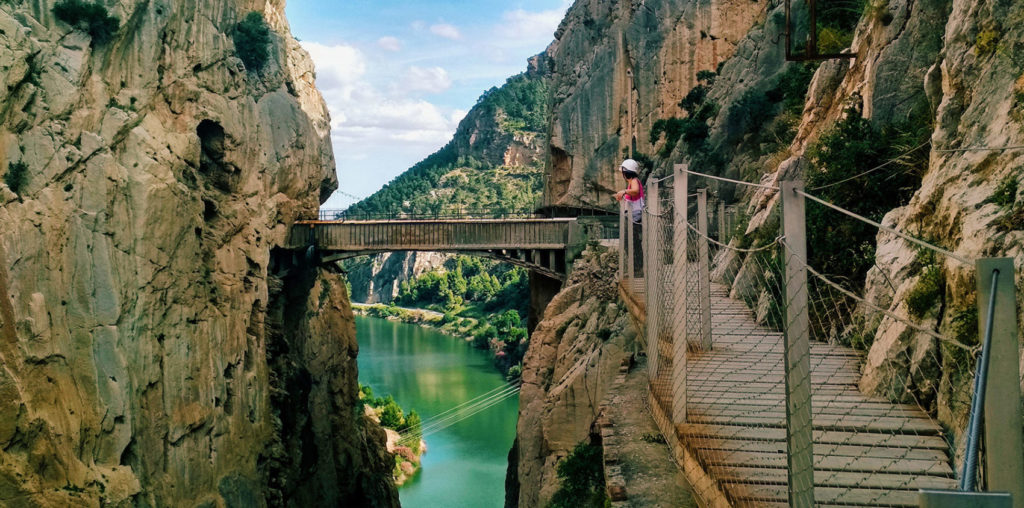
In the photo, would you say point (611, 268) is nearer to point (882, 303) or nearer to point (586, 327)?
point (586, 327)

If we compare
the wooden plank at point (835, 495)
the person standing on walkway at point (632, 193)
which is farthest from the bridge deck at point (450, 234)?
the wooden plank at point (835, 495)

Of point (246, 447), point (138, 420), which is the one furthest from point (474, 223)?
point (138, 420)

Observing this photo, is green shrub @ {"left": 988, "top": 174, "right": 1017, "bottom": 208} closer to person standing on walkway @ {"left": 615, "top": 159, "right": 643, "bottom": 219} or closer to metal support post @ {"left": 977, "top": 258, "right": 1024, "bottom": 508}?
metal support post @ {"left": 977, "top": 258, "right": 1024, "bottom": 508}

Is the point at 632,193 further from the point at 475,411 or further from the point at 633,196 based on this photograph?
the point at 475,411

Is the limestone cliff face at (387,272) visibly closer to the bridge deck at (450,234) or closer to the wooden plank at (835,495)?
the bridge deck at (450,234)

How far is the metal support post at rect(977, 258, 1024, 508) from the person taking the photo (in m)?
2.16

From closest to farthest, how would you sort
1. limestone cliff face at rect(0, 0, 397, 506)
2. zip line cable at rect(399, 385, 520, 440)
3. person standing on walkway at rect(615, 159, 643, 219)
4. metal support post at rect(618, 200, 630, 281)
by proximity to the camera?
person standing on walkway at rect(615, 159, 643, 219), metal support post at rect(618, 200, 630, 281), limestone cliff face at rect(0, 0, 397, 506), zip line cable at rect(399, 385, 520, 440)

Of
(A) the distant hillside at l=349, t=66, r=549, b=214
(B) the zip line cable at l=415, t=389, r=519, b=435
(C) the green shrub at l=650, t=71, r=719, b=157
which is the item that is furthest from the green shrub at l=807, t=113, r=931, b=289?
(A) the distant hillside at l=349, t=66, r=549, b=214

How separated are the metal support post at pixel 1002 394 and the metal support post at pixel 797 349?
1.09 meters

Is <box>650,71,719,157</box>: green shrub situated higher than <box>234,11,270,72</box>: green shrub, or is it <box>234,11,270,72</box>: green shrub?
<box>234,11,270,72</box>: green shrub

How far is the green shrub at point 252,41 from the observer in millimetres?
22578

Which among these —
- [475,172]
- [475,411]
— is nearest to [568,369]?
[475,411]

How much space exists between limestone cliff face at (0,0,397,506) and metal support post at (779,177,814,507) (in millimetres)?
13666

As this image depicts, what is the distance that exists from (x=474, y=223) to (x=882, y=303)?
17900 mm
